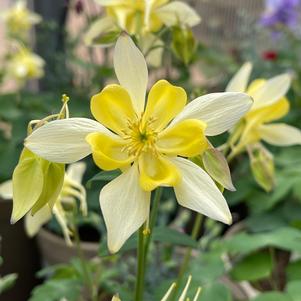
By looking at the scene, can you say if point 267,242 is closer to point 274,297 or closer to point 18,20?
point 274,297

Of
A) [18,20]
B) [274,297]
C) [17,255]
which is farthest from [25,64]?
[274,297]

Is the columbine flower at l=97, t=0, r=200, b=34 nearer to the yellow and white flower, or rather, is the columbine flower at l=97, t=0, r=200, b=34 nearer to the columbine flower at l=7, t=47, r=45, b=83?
the yellow and white flower

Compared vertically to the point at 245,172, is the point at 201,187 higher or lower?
higher

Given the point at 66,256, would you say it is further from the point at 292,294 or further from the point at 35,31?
the point at 35,31

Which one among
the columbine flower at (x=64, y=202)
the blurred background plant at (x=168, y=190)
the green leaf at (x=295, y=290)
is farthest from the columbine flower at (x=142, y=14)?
the green leaf at (x=295, y=290)

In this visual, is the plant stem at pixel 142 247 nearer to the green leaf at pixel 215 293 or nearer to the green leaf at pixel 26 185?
the green leaf at pixel 26 185

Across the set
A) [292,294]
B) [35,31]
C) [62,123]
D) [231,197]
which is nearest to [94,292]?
[292,294]

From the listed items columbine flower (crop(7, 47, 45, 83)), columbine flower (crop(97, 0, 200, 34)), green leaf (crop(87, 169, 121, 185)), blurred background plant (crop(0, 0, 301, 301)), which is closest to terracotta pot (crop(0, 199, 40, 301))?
blurred background plant (crop(0, 0, 301, 301))
